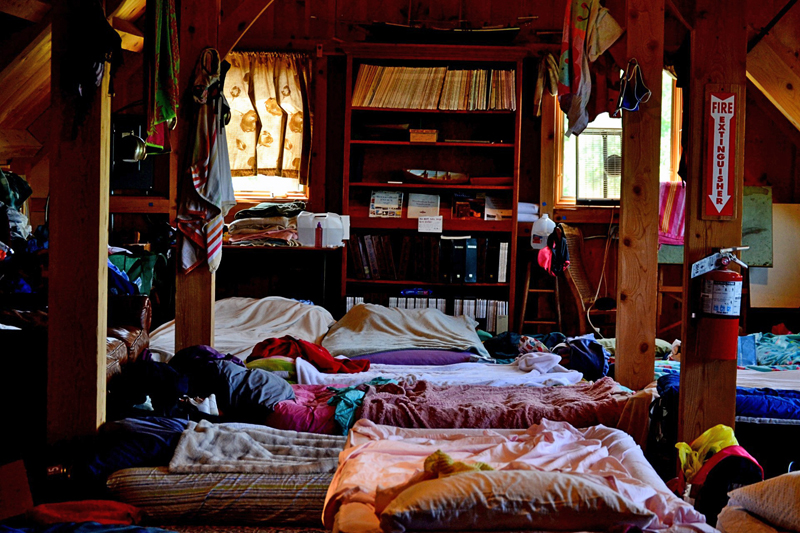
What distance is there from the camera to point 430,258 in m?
6.43

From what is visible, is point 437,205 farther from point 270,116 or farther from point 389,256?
point 270,116

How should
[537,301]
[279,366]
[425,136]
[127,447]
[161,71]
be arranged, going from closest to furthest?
[127,447] → [161,71] → [279,366] → [425,136] → [537,301]

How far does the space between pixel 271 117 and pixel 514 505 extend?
5448mm

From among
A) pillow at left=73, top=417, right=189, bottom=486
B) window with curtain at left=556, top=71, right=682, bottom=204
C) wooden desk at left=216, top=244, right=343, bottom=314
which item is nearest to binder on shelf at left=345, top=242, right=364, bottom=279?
wooden desk at left=216, top=244, right=343, bottom=314

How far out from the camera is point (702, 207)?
2664mm

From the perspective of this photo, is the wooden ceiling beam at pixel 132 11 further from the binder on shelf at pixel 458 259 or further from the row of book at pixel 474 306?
the binder on shelf at pixel 458 259

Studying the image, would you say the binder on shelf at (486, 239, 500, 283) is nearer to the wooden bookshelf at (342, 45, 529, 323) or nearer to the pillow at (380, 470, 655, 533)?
the wooden bookshelf at (342, 45, 529, 323)

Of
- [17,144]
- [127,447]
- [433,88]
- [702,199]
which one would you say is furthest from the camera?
[433,88]

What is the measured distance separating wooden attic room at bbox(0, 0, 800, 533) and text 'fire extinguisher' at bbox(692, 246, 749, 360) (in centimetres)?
2

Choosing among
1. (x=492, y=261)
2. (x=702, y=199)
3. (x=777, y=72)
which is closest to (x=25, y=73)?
(x=492, y=261)

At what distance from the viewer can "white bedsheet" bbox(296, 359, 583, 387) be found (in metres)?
3.69

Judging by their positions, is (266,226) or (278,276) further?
(278,276)

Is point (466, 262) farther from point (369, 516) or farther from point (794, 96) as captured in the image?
point (369, 516)

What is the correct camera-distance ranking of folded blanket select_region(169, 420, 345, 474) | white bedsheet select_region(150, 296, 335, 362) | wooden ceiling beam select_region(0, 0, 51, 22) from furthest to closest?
1. white bedsheet select_region(150, 296, 335, 362)
2. wooden ceiling beam select_region(0, 0, 51, 22)
3. folded blanket select_region(169, 420, 345, 474)
